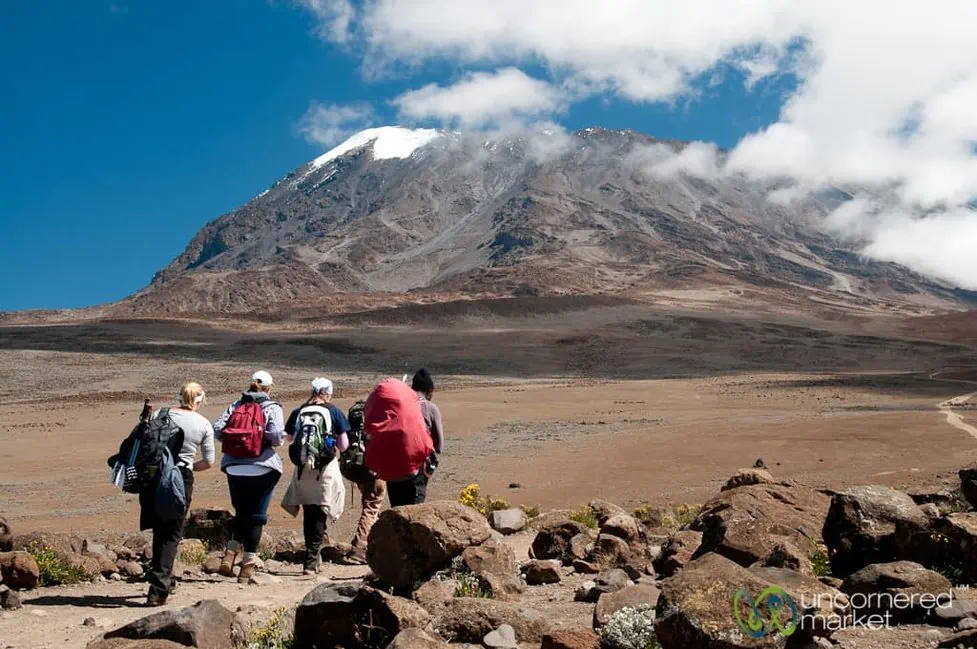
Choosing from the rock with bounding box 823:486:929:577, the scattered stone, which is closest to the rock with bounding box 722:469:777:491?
the rock with bounding box 823:486:929:577

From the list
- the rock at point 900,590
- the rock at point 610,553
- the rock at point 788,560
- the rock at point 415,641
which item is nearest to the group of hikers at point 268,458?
the rock at point 610,553

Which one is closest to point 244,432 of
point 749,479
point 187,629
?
point 187,629

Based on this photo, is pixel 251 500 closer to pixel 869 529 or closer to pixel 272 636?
pixel 272 636

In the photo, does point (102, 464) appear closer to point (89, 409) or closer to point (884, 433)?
point (89, 409)

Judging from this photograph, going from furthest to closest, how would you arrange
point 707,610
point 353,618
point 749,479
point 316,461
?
1. point 749,479
2. point 316,461
3. point 353,618
4. point 707,610

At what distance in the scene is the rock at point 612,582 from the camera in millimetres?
5147

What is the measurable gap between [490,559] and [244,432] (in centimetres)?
204

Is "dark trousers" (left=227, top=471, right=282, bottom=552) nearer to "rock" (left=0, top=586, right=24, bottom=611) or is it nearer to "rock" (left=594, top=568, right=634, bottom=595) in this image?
"rock" (left=0, top=586, right=24, bottom=611)

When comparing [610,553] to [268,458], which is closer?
[268,458]

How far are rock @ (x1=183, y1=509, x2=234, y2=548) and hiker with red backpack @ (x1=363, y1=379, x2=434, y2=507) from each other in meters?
2.68

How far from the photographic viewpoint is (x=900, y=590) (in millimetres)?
4449

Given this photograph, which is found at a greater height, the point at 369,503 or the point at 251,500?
the point at 251,500

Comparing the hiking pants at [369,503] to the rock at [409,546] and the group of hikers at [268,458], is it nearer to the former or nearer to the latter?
the group of hikers at [268,458]

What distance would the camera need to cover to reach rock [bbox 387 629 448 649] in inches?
152
